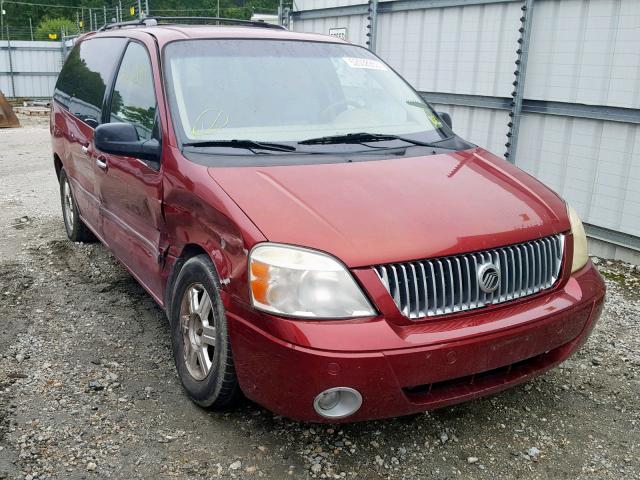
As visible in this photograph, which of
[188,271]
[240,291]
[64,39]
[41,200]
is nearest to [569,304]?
[240,291]

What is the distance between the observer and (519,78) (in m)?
6.32

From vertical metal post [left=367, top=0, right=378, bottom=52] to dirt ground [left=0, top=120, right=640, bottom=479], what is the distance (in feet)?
17.2

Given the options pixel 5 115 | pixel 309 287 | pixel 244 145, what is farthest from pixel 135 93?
pixel 5 115

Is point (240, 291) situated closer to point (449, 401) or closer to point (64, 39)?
point (449, 401)

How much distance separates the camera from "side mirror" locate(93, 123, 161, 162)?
3293mm

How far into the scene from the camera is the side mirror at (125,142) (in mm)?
3293

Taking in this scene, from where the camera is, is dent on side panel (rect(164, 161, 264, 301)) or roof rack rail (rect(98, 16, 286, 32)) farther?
roof rack rail (rect(98, 16, 286, 32))

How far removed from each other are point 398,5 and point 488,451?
6.25m

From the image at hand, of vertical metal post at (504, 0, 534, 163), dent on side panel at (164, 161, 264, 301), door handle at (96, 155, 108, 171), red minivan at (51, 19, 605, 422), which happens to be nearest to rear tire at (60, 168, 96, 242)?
door handle at (96, 155, 108, 171)

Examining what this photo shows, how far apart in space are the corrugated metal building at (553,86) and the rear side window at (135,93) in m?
3.96

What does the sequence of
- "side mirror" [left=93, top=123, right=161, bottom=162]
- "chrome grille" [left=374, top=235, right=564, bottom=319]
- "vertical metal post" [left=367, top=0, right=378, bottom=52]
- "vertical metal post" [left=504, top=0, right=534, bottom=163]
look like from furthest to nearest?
"vertical metal post" [left=367, top=0, right=378, bottom=52] → "vertical metal post" [left=504, top=0, right=534, bottom=163] → "side mirror" [left=93, top=123, right=161, bottom=162] → "chrome grille" [left=374, top=235, right=564, bottom=319]

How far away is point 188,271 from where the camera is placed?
117 inches

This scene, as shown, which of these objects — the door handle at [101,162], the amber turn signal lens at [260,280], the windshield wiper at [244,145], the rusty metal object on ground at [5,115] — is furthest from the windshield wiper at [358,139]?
the rusty metal object on ground at [5,115]

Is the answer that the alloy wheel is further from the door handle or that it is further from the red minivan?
the door handle
